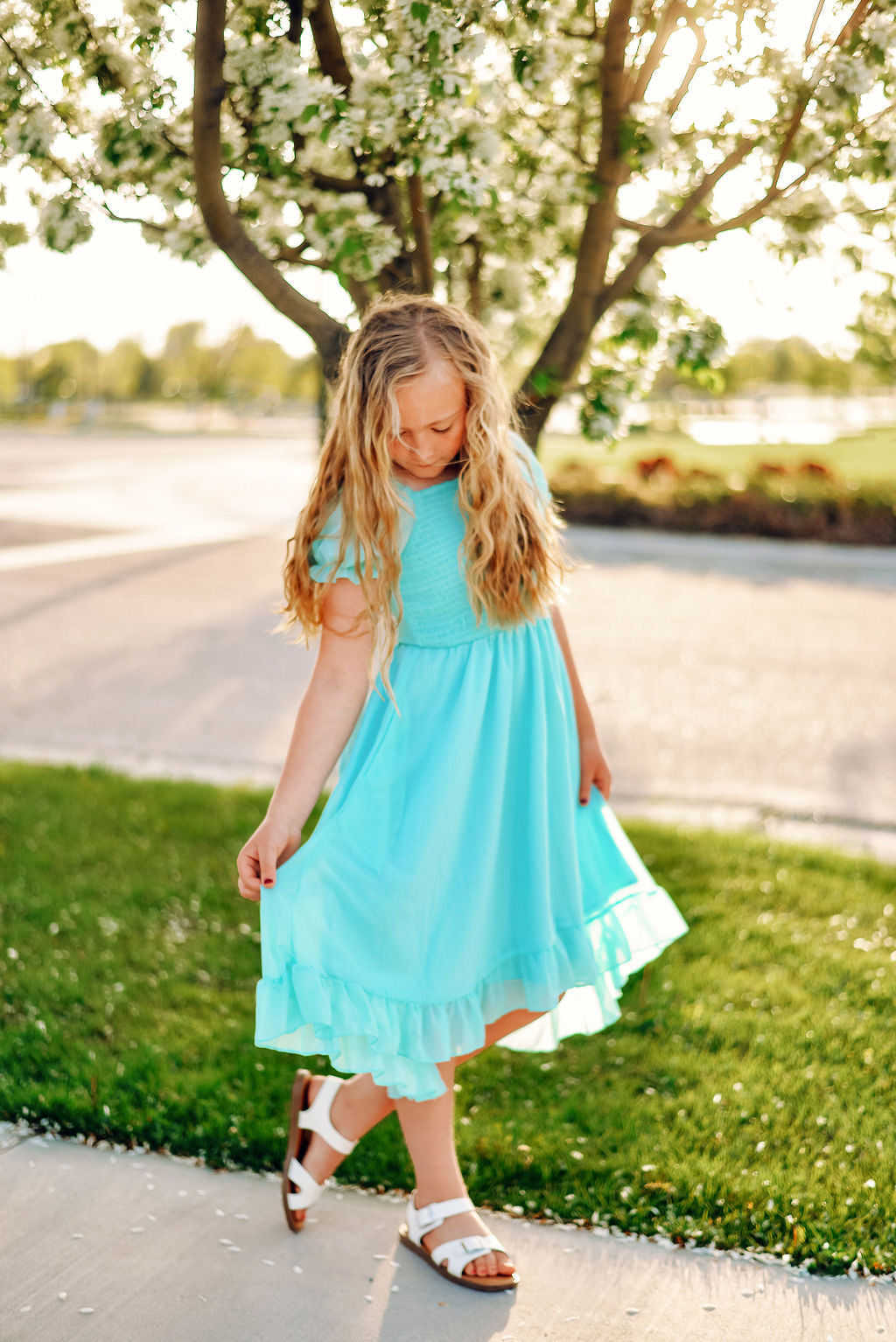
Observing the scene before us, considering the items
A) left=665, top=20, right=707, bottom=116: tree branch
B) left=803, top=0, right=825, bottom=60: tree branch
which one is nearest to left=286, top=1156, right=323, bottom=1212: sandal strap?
left=665, top=20, right=707, bottom=116: tree branch

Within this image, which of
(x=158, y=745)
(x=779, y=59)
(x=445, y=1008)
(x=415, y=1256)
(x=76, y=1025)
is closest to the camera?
(x=445, y=1008)

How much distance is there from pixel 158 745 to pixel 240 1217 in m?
3.50

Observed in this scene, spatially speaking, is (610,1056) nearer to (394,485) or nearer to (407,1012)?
(407,1012)

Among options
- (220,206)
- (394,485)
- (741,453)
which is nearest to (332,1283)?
(394,485)

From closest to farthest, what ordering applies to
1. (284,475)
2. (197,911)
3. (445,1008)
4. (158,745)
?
(445,1008)
(197,911)
(158,745)
(284,475)

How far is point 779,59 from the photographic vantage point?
2.53 metres

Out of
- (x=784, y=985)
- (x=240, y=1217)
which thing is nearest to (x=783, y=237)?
(x=784, y=985)

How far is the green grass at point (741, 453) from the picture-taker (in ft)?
75.0

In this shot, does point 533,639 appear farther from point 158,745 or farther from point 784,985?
point 158,745

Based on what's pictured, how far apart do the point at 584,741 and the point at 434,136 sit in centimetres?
123

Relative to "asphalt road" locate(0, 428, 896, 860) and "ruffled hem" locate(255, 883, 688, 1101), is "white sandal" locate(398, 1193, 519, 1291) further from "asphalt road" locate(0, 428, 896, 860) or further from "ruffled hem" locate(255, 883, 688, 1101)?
"asphalt road" locate(0, 428, 896, 860)

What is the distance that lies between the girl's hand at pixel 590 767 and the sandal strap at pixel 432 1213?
0.79 metres

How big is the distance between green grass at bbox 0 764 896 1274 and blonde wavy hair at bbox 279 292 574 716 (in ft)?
3.92

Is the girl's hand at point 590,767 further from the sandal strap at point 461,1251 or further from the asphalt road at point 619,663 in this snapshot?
the sandal strap at point 461,1251
